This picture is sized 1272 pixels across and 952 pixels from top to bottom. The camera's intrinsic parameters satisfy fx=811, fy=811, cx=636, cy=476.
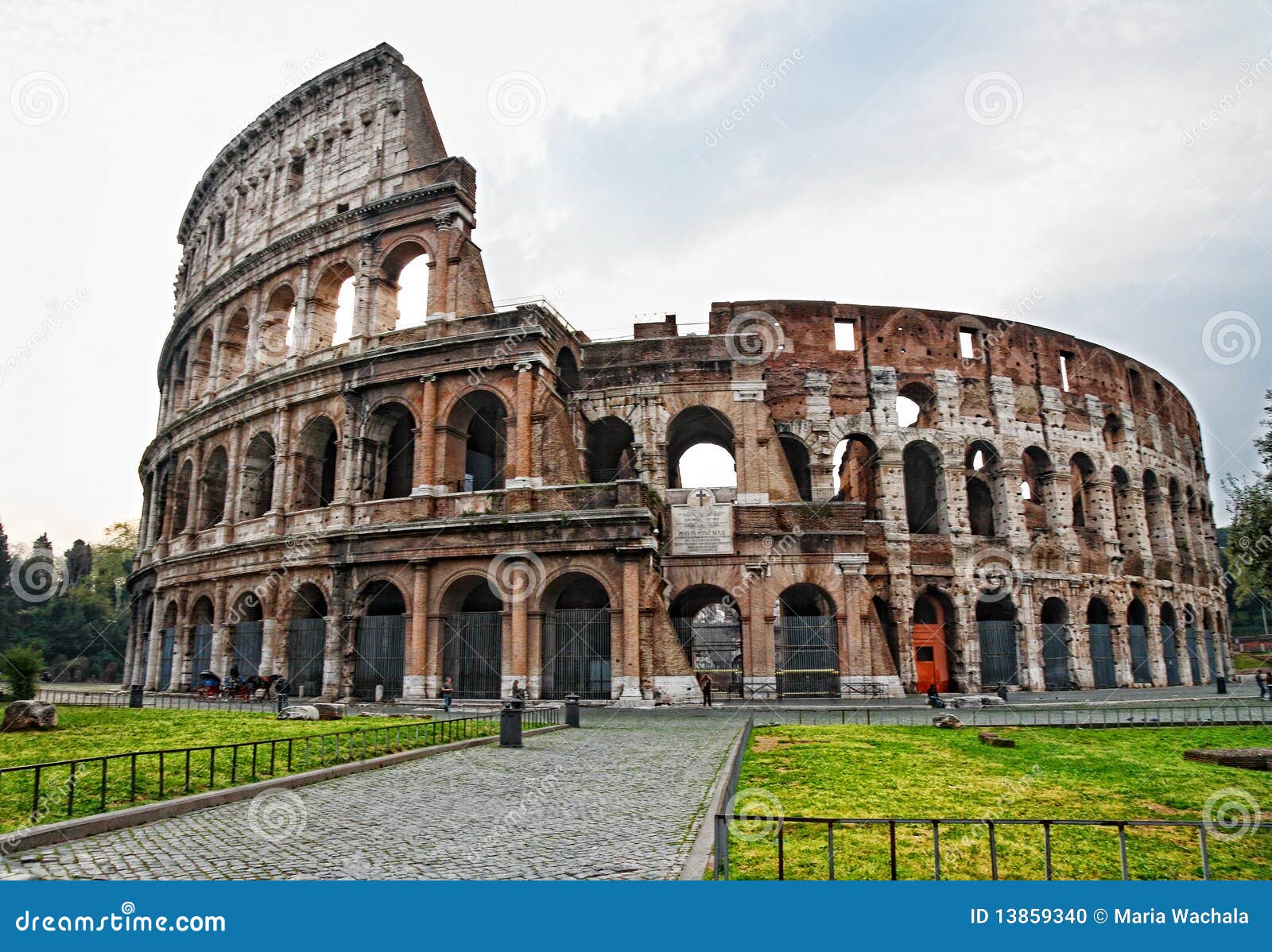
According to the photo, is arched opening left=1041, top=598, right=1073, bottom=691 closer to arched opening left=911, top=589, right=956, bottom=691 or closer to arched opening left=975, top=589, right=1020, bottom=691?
arched opening left=975, top=589, right=1020, bottom=691

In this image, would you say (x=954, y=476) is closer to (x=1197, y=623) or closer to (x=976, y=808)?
(x=1197, y=623)

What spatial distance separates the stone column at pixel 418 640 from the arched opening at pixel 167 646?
12434mm

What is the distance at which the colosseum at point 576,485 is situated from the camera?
73.2 feet

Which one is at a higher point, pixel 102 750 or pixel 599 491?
pixel 599 491

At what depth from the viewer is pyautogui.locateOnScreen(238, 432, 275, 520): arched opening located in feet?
91.2

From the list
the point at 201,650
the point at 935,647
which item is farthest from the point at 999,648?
the point at 201,650

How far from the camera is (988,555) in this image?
2775cm

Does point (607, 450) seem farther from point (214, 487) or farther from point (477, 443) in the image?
point (214, 487)

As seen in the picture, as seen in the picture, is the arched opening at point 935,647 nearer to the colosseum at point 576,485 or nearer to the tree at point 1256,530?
the colosseum at point 576,485

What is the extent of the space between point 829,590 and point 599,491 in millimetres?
7847

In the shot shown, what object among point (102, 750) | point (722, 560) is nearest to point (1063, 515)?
point (722, 560)

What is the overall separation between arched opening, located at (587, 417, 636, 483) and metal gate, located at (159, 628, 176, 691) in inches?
644

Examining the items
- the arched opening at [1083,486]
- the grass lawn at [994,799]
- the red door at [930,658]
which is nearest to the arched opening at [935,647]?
the red door at [930,658]

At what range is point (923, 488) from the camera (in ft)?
99.8
